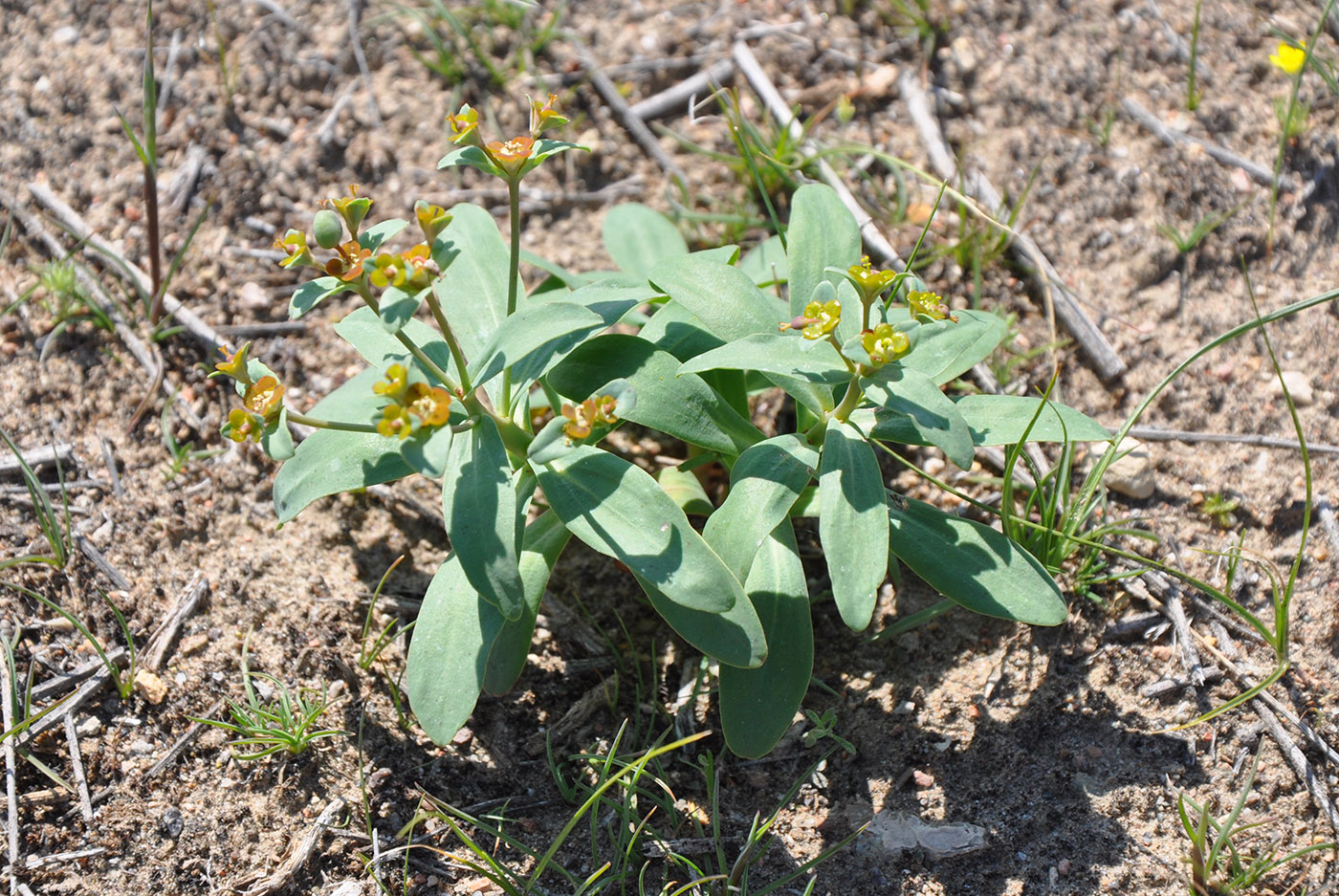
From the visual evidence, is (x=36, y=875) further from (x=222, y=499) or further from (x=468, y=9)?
(x=468, y=9)

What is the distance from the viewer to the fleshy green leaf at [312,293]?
2578 mm

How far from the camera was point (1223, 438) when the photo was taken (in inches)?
147

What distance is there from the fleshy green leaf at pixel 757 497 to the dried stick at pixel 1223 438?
1.64 m

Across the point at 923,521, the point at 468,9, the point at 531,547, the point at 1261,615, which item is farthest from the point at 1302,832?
the point at 468,9

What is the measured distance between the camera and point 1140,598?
3469 millimetres

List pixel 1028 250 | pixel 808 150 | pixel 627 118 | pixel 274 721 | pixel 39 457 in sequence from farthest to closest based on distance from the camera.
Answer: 1. pixel 627 118
2. pixel 808 150
3. pixel 1028 250
4. pixel 39 457
5. pixel 274 721

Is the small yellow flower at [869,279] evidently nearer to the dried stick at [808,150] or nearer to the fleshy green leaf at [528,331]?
the fleshy green leaf at [528,331]

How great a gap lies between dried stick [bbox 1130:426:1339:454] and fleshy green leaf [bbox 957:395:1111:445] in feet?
2.69

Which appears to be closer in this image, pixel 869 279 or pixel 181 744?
pixel 869 279

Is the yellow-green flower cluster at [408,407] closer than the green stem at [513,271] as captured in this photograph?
Yes

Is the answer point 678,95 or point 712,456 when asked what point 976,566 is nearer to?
point 712,456

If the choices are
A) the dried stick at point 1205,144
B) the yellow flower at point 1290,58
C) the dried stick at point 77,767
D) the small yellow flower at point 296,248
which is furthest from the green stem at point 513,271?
the yellow flower at point 1290,58

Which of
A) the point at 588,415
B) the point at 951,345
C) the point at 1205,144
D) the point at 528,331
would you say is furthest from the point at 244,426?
the point at 1205,144

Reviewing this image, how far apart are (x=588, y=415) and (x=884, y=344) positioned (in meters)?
0.79
